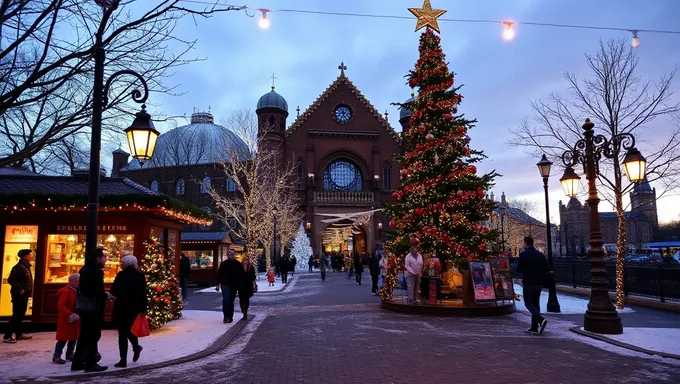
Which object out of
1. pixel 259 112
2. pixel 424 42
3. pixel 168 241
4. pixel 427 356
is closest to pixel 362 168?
pixel 259 112

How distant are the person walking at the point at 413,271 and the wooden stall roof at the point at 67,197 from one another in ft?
21.3

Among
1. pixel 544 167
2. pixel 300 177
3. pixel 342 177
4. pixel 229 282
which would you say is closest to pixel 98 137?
pixel 229 282

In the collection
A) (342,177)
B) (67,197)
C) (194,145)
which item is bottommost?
(67,197)

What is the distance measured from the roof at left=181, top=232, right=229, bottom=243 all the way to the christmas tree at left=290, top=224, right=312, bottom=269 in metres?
16.4

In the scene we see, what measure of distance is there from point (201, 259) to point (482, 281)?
62.8 ft

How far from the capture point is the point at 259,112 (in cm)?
4950

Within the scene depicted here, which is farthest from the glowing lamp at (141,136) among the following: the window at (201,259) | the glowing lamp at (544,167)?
the window at (201,259)

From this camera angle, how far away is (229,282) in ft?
40.6

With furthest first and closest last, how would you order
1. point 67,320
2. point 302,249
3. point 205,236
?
point 302,249 < point 205,236 < point 67,320

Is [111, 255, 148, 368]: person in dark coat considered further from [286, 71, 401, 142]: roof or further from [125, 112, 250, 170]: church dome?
[286, 71, 401, 142]: roof

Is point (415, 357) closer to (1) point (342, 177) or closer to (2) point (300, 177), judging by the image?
(2) point (300, 177)

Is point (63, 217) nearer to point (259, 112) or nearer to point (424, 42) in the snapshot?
point (424, 42)

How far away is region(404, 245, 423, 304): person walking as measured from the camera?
A: 1391 centimetres

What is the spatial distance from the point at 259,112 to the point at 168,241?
123 feet
